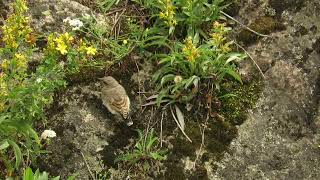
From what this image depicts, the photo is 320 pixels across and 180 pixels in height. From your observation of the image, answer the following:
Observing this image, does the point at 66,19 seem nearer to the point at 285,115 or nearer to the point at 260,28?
the point at 260,28

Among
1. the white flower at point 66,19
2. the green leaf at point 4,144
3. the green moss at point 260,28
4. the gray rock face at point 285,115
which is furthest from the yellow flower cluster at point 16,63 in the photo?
the green moss at point 260,28

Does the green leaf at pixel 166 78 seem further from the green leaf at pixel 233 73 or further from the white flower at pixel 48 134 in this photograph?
the white flower at pixel 48 134

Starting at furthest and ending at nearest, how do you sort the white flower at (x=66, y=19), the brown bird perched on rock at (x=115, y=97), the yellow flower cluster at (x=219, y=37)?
the white flower at (x=66, y=19) < the yellow flower cluster at (x=219, y=37) < the brown bird perched on rock at (x=115, y=97)

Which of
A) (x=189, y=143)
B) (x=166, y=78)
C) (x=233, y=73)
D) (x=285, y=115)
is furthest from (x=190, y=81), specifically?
(x=285, y=115)

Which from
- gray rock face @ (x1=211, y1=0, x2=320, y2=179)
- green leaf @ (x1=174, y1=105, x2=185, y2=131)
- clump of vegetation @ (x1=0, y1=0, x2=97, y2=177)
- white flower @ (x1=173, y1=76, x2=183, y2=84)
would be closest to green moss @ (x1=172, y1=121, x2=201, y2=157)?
green leaf @ (x1=174, y1=105, x2=185, y2=131)

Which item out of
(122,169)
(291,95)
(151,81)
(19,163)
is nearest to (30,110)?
(19,163)

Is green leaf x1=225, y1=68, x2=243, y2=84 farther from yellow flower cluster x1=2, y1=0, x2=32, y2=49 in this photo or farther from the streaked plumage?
yellow flower cluster x1=2, y1=0, x2=32, y2=49
